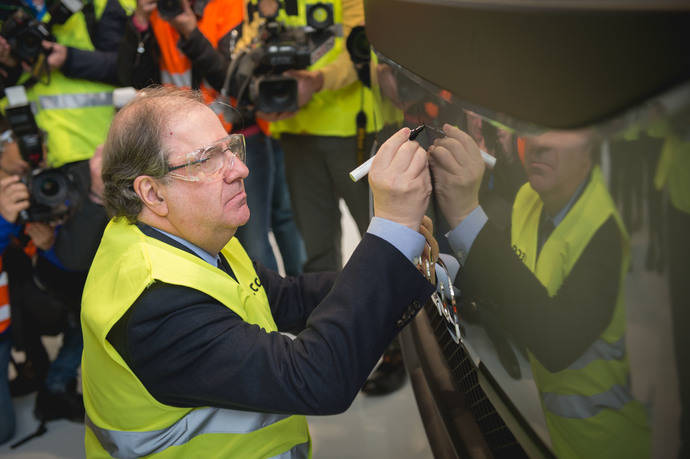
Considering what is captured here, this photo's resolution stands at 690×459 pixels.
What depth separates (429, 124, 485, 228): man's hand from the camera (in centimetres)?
80

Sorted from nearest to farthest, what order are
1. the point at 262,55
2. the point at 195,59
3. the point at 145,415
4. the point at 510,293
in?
the point at 510,293
the point at 145,415
the point at 262,55
the point at 195,59

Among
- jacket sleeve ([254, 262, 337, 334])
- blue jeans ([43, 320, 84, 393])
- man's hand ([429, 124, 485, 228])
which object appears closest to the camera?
man's hand ([429, 124, 485, 228])

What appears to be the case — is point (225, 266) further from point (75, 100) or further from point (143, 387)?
point (75, 100)

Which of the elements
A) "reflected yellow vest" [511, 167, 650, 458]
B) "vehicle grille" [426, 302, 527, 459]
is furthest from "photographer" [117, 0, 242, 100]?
"reflected yellow vest" [511, 167, 650, 458]

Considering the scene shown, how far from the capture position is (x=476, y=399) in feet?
3.34

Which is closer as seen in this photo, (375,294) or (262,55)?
(375,294)

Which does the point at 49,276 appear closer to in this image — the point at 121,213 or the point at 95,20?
the point at 95,20

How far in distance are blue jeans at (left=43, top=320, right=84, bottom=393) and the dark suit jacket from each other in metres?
1.51

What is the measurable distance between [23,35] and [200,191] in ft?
5.00

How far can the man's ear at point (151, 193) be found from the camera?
3.53 feet

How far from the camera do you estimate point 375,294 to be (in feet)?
3.02

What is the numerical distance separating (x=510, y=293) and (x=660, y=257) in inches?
10.1

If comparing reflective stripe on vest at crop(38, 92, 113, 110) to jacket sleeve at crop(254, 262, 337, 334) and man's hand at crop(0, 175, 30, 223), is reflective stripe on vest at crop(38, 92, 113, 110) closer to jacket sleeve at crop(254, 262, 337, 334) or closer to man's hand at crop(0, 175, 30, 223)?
man's hand at crop(0, 175, 30, 223)

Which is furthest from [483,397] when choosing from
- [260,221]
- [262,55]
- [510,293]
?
[260,221]
